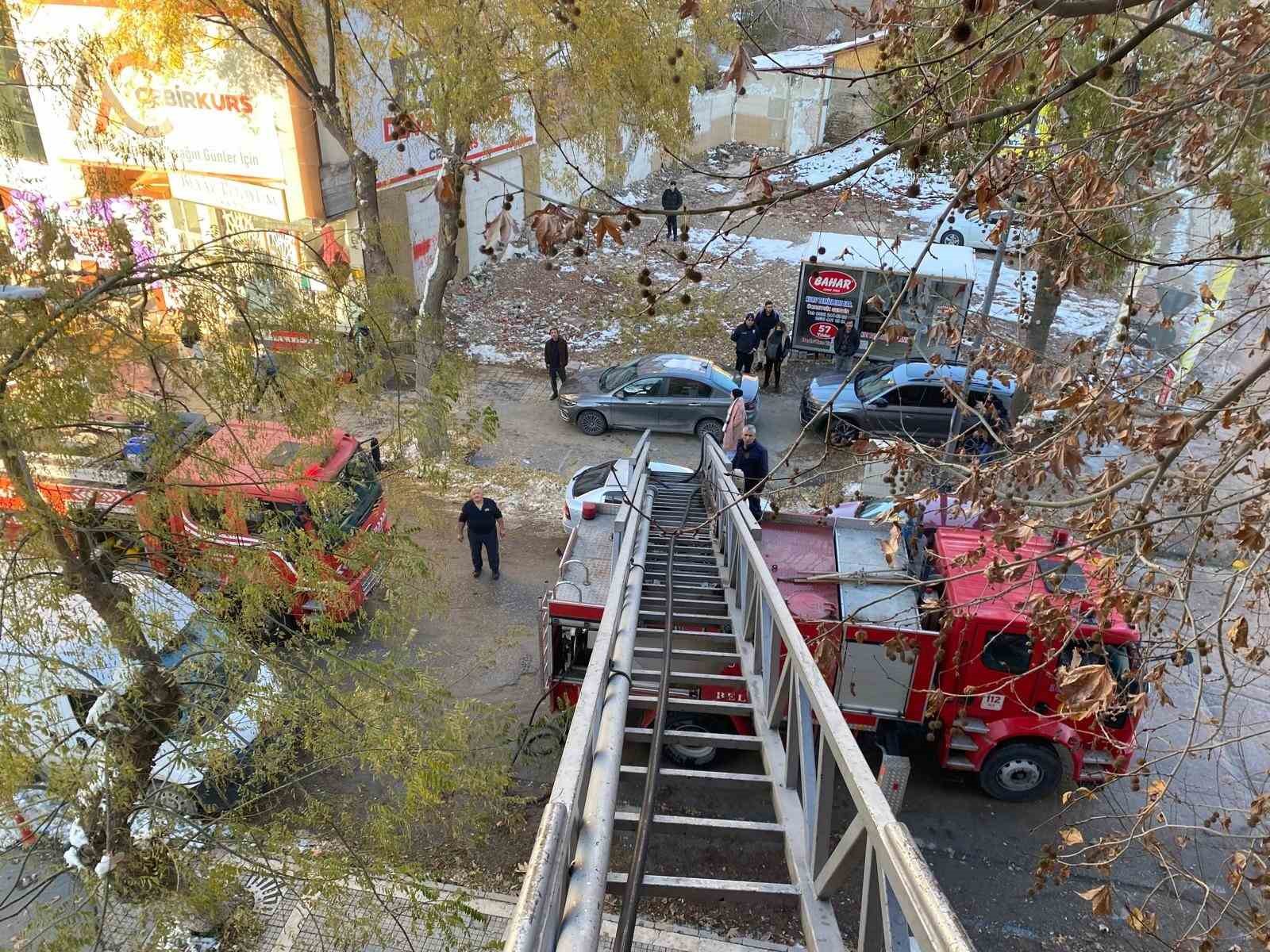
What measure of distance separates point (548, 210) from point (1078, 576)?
616 centimetres

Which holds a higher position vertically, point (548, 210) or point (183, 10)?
point (183, 10)

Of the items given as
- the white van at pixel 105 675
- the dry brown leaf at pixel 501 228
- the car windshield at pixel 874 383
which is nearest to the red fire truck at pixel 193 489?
the white van at pixel 105 675

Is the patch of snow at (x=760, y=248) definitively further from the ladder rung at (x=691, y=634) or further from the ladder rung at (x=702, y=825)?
the ladder rung at (x=702, y=825)

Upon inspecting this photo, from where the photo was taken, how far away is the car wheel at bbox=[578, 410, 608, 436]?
597 inches

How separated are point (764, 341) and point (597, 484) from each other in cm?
656

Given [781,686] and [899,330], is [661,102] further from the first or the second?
[781,686]

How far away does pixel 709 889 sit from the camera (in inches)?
134

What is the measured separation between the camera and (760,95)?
32.7 meters

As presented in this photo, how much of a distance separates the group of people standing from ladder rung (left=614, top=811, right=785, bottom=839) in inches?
502

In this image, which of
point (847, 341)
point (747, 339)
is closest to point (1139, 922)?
point (747, 339)

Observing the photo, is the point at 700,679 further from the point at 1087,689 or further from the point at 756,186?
the point at 756,186

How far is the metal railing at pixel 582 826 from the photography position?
229 cm

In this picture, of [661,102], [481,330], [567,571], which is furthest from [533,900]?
[481,330]

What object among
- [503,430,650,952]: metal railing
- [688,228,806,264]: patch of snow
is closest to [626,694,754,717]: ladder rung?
[503,430,650,952]: metal railing
